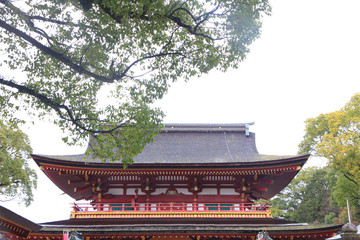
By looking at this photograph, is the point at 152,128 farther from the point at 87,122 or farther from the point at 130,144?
the point at 87,122

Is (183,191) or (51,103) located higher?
(51,103)

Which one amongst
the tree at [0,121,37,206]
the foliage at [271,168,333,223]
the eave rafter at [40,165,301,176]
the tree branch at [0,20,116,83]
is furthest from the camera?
the foliage at [271,168,333,223]

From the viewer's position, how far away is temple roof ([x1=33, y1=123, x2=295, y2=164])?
18.7 m

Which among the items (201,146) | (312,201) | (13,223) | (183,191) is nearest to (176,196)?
(183,191)

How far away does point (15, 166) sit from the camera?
26891mm

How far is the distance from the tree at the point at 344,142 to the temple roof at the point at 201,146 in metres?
10.6

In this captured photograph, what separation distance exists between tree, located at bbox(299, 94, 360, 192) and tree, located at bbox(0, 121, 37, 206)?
24.4 m

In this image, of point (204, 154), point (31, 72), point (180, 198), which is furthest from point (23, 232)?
point (204, 154)

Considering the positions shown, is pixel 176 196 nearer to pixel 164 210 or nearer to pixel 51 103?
pixel 164 210

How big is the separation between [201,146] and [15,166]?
51.1 feet

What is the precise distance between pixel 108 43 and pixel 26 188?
72.7ft

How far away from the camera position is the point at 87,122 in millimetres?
10977

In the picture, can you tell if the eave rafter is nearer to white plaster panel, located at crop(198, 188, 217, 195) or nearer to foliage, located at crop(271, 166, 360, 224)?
white plaster panel, located at crop(198, 188, 217, 195)

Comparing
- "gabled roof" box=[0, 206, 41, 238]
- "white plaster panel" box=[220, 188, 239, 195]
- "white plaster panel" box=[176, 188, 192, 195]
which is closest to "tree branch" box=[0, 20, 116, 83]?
"gabled roof" box=[0, 206, 41, 238]
